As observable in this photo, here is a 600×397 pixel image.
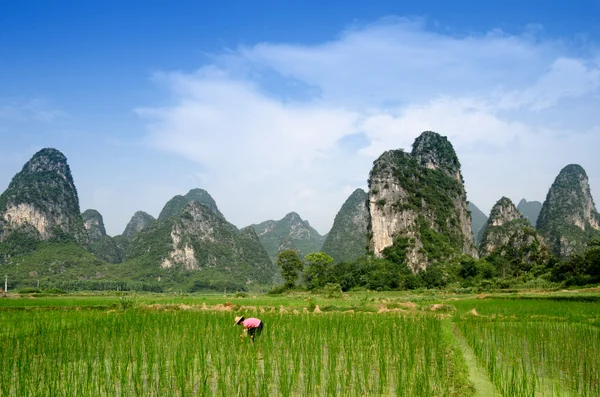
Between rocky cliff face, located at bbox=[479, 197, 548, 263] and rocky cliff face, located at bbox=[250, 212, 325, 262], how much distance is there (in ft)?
216

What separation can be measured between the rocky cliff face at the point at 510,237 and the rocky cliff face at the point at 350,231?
2567 cm

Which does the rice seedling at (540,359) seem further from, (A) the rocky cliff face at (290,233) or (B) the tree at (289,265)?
(A) the rocky cliff face at (290,233)

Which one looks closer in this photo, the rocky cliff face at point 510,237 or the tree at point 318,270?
the tree at point 318,270

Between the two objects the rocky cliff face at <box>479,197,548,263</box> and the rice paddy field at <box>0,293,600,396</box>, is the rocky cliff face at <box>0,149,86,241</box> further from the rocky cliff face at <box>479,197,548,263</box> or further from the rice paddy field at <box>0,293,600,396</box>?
the rice paddy field at <box>0,293,600,396</box>

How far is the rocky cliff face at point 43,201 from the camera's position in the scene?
69750mm

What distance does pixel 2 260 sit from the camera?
215 feet

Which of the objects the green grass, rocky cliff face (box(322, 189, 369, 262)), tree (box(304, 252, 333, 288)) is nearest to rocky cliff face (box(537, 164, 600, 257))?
rocky cliff face (box(322, 189, 369, 262))

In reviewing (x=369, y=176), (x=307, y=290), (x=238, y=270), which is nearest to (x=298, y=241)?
(x=238, y=270)

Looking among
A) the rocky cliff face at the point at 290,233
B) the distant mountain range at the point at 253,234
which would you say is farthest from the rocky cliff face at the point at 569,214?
the rocky cliff face at the point at 290,233

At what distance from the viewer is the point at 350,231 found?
3740 inches

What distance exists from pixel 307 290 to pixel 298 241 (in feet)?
305

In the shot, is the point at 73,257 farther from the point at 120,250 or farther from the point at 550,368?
the point at 550,368

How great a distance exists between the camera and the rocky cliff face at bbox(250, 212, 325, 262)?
135500mm

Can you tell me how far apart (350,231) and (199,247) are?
3325 centimetres
